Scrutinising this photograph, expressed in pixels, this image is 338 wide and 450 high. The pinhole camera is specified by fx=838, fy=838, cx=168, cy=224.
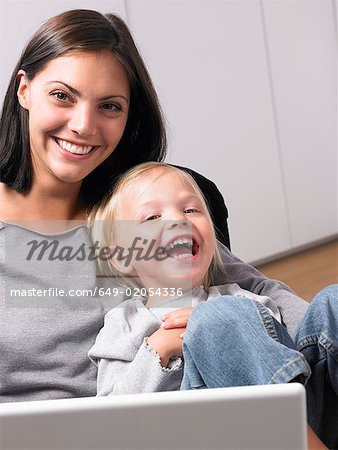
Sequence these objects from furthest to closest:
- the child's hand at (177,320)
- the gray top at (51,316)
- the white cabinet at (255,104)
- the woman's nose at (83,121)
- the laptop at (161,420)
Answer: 1. the white cabinet at (255,104)
2. the woman's nose at (83,121)
3. the gray top at (51,316)
4. the child's hand at (177,320)
5. the laptop at (161,420)

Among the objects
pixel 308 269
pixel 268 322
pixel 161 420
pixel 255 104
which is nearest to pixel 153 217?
pixel 268 322

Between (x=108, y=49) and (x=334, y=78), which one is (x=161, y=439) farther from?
(x=334, y=78)

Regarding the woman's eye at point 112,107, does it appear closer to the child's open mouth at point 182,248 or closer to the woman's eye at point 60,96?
the woman's eye at point 60,96

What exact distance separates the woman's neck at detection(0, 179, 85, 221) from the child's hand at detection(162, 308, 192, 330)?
0.35m

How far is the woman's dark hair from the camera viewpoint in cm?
142

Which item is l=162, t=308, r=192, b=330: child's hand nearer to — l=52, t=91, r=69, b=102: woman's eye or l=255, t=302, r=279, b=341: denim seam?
l=255, t=302, r=279, b=341: denim seam

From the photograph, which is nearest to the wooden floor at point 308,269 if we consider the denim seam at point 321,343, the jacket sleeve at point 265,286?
the jacket sleeve at point 265,286

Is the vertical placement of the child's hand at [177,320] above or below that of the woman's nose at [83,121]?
below

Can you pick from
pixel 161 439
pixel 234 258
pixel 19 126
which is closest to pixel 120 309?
→ pixel 234 258

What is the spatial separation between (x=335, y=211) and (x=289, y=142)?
425 millimetres

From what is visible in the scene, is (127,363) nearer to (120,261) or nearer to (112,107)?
(120,261)

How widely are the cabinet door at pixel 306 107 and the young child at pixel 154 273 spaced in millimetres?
2103

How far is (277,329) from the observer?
3.43 feet

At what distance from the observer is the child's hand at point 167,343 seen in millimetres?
1156
